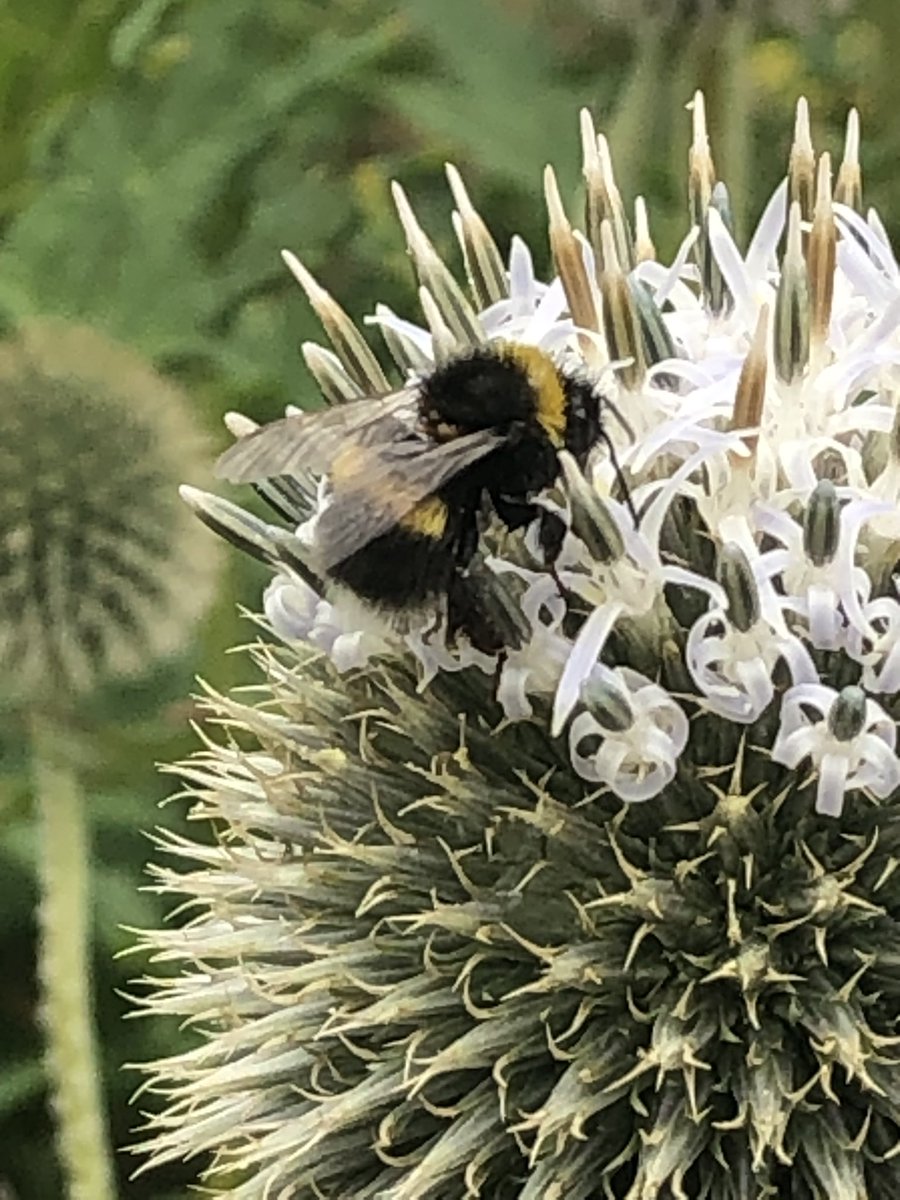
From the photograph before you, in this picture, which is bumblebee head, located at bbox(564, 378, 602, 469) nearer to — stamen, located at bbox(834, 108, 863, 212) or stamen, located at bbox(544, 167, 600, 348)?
stamen, located at bbox(544, 167, 600, 348)

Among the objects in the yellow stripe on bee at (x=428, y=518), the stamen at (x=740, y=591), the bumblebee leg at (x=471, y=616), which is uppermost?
the yellow stripe on bee at (x=428, y=518)

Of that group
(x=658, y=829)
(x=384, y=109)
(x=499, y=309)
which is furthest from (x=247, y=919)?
(x=384, y=109)

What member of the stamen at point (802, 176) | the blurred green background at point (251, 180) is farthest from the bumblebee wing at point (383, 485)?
the blurred green background at point (251, 180)

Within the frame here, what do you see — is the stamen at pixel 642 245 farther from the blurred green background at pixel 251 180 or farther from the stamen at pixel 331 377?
the blurred green background at pixel 251 180

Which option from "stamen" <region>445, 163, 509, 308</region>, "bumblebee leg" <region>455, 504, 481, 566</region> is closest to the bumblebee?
"bumblebee leg" <region>455, 504, 481, 566</region>

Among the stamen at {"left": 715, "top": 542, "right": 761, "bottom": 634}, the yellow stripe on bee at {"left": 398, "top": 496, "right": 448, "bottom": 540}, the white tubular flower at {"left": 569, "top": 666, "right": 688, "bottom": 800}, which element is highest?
the yellow stripe on bee at {"left": 398, "top": 496, "right": 448, "bottom": 540}

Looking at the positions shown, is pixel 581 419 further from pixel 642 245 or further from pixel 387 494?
pixel 642 245

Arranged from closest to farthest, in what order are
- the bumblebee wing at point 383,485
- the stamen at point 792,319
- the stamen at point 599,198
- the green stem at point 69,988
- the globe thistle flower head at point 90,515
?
1. the bumblebee wing at point 383,485
2. the stamen at point 792,319
3. the stamen at point 599,198
4. the green stem at point 69,988
5. the globe thistle flower head at point 90,515
